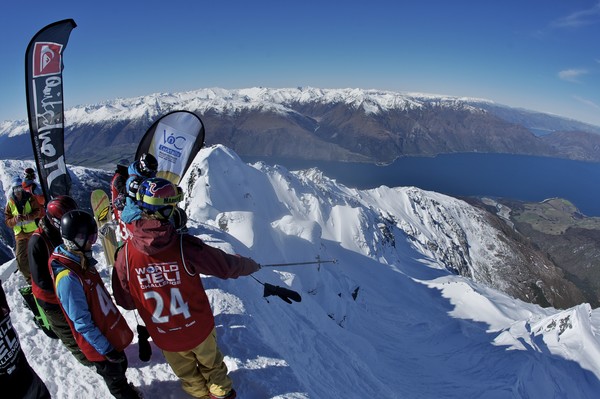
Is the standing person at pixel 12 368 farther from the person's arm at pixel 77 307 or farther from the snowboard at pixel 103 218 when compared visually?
the snowboard at pixel 103 218

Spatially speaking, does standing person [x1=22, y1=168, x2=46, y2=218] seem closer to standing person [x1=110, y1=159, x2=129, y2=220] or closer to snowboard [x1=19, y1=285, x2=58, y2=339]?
standing person [x1=110, y1=159, x2=129, y2=220]

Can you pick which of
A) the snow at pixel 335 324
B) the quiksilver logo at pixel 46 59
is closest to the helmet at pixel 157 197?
the snow at pixel 335 324

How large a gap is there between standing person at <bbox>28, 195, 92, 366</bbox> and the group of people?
2.84 ft

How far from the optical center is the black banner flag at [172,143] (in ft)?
36.3

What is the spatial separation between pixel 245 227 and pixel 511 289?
113 m

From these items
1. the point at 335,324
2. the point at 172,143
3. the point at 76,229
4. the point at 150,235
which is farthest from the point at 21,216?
the point at 335,324

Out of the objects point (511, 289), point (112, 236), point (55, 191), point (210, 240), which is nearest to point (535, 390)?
point (210, 240)

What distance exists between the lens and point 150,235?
3.68 metres

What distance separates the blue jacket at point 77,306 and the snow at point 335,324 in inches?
63.9

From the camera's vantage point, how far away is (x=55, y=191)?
8.66m

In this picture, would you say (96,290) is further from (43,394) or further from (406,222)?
(406,222)

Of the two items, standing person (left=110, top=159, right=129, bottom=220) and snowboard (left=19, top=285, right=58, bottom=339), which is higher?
standing person (left=110, top=159, right=129, bottom=220)

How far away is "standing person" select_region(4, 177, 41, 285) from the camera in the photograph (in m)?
7.46

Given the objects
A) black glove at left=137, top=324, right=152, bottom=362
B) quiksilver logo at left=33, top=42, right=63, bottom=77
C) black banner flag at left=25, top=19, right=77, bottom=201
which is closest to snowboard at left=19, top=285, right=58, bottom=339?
black glove at left=137, top=324, right=152, bottom=362
